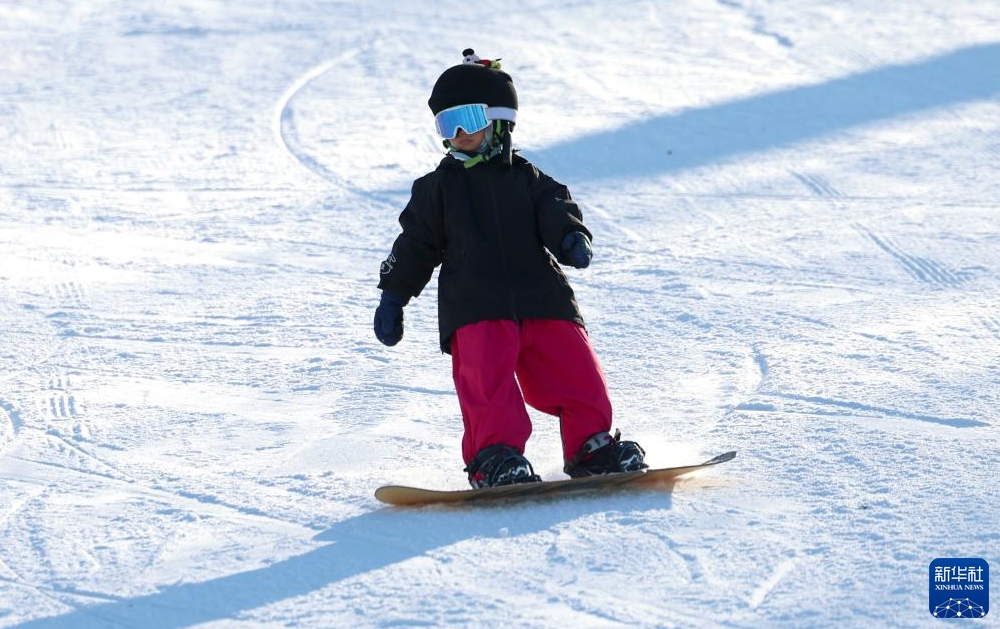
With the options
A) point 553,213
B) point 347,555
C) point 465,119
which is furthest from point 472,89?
point 347,555

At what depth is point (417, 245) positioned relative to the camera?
384 cm

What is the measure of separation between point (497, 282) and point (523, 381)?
0.32 meters

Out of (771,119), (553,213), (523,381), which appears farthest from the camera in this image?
(771,119)

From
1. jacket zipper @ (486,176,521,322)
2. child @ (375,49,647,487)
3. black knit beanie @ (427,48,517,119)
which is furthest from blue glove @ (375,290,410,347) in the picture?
black knit beanie @ (427,48,517,119)

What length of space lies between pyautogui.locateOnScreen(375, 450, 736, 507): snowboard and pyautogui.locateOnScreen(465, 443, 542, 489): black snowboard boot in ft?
0.13

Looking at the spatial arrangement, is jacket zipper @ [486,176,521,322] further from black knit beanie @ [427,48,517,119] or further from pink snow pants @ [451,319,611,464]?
black knit beanie @ [427,48,517,119]

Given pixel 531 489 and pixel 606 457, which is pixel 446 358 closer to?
pixel 606 457

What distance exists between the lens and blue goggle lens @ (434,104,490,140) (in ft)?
12.3

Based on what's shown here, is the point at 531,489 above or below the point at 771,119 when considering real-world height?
below

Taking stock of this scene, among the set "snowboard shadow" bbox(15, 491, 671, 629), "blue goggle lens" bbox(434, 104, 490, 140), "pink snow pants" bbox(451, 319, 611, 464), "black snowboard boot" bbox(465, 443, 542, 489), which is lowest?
"snowboard shadow" bbox(15, 491, 671, 629)

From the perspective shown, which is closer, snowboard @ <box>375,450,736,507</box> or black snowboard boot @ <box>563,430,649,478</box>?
snowboard @ <box>375,450,736,507</box>

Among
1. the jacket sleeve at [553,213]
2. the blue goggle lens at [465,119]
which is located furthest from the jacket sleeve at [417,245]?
the jacket sleeve at [553,213]

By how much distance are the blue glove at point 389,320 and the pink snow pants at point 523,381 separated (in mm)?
165

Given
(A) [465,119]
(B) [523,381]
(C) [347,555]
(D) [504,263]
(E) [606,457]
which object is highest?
(A) [465,119]
